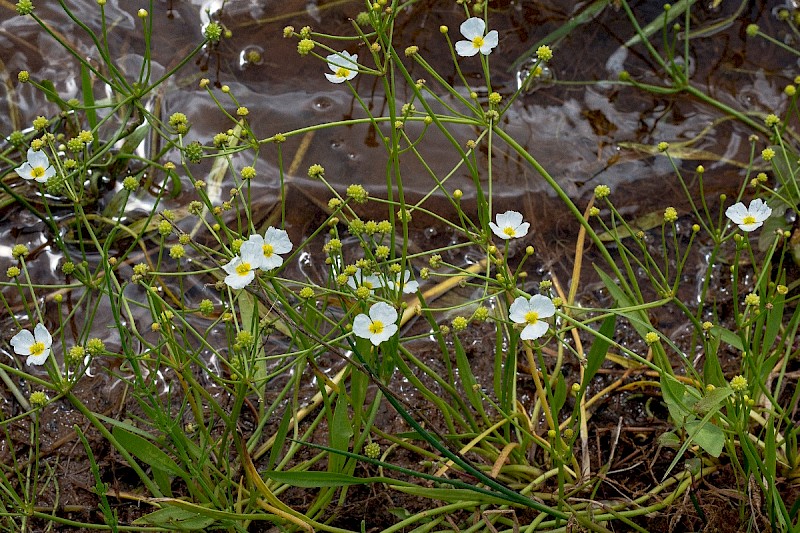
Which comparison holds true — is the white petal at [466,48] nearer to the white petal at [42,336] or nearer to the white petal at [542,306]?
the white petal at [542,306]

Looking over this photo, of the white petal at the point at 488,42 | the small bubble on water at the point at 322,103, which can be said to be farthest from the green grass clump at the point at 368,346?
the small bubble on water at the point at 322,103

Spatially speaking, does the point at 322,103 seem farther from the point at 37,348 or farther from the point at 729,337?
the point at 729,337

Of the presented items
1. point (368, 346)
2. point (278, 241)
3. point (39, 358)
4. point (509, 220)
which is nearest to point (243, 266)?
point (278, 241)

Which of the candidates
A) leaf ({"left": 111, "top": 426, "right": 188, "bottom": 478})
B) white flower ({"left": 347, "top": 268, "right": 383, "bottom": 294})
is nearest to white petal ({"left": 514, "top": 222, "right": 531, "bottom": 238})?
white flower ({"left": 347, "top": 268, "right": 383, "bottom": 294})

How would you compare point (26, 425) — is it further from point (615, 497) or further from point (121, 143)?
point (615, 497)

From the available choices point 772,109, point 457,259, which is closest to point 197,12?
point 457,259

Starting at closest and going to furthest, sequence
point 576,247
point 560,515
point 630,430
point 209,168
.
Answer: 1. point 560,515
2. point 630,430
3. point 576,247
4. point 209,168
